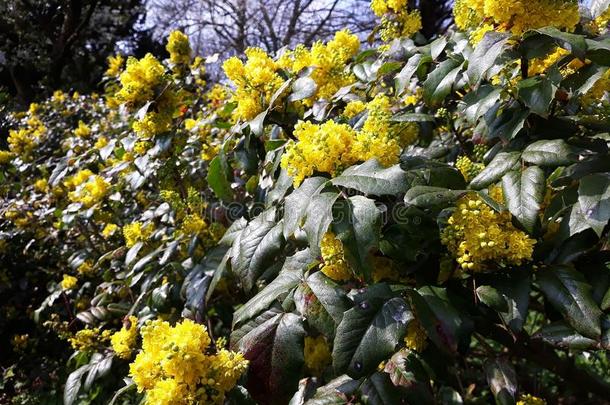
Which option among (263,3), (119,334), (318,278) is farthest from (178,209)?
(263,3)

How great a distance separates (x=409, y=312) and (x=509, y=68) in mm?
783

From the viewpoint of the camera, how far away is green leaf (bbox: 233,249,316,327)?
1110mm

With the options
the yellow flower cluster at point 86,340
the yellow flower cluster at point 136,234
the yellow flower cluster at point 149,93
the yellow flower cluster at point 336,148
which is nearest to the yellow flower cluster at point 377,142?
the yellow flower cluster at point 336,148

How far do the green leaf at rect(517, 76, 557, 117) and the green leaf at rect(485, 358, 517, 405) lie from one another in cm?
70

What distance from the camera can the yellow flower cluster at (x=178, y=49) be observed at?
2.48 m

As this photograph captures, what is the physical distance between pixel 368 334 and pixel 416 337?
7.3 inches

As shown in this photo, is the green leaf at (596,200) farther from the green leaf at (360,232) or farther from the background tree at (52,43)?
the background tree at (52,43)

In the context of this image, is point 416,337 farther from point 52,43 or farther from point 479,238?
point 52,43

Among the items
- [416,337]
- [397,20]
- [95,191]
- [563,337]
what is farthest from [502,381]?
[95,191]

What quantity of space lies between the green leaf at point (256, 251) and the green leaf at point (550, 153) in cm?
61

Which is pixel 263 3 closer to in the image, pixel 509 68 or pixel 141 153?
pixel 141 153

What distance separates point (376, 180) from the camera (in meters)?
0.97

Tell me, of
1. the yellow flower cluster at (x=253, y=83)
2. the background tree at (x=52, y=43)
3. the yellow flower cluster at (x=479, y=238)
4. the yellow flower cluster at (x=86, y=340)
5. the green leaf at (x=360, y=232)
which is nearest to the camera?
the green leaf at (x=360, y=232)

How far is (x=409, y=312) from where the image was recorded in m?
0.97
